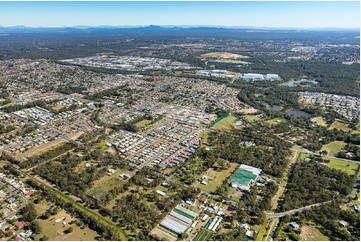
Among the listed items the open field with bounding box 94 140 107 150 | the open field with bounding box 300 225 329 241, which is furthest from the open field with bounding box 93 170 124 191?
the open field with bounding box 300 225 329 241

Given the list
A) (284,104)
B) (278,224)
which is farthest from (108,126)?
(284,104)

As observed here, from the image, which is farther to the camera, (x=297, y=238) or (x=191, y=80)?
(x=191, y=80)

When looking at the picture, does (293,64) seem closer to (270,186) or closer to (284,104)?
(284,104)

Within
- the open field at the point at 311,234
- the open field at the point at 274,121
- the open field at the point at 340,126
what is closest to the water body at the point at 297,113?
the open field at the point at 274,121

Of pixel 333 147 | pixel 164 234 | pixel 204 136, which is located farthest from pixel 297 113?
pixel 164 234

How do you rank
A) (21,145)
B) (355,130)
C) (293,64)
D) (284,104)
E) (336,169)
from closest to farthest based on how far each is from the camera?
(336,169)
(21,145)
(355,130)
(284,104)
(293,64)
